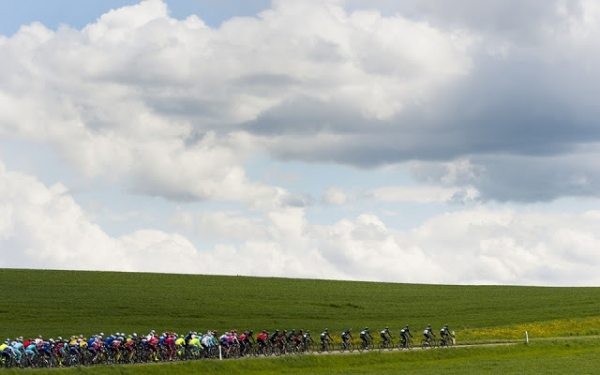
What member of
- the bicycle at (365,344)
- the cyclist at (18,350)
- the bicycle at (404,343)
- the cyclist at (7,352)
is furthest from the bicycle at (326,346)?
the cyclist at (7,352)

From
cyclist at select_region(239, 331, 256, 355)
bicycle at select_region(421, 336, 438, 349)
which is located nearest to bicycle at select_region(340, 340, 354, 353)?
bicycle at select_region(421, 336, 438, 349)

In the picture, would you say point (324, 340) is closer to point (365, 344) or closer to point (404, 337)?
point (365, 344)

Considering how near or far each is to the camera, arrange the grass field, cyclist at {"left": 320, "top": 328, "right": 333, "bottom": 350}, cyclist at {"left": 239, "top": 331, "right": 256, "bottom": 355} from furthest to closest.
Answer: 1. the grass field
2. cyclist at {"left": 320, "top": 328, "right": 333, "bottom": 350}
3. cyclist at {"left": 239, "top": 331, "right": 256, "bottom": 355}

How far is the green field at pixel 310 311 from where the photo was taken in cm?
7075

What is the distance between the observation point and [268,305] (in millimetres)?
115188

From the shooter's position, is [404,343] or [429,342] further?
[429,342]

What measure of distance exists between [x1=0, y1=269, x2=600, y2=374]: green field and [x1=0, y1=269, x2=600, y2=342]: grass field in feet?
0.35

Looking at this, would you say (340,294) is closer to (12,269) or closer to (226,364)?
(12,269)

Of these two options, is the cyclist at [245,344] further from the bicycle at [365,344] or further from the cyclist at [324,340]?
the bicycle at [365,344]

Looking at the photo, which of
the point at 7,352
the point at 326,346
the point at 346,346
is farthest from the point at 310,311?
the point at 7,352

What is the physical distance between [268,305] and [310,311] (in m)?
5.77

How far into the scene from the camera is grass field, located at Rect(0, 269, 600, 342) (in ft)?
316

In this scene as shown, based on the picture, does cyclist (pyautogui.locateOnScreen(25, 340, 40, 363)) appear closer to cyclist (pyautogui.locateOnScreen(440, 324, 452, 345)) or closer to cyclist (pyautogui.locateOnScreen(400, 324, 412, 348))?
cyclist (pyautogui.locateOnScreen(400, 324, 412, 348))

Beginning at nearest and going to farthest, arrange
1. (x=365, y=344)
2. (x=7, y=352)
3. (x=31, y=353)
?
(x=7, y=352) < (x=31, y=353) < (x=365, y=344)
